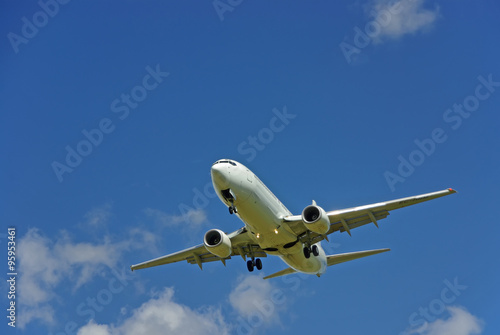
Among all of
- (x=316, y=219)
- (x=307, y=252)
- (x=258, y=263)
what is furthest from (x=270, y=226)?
(x=258, y=263)

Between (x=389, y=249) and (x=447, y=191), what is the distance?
19.2 feet

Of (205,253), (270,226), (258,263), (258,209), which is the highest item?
(205,253)

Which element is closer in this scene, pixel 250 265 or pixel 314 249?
pixel 314 249

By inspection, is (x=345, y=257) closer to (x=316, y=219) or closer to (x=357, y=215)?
(x=357, y=215)

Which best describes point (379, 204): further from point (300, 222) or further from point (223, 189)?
point (223, 189)

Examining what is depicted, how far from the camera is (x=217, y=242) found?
129ft

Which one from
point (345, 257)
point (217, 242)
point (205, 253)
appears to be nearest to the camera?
point (217, 242)

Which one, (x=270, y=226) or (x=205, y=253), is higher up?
(x=205, y=253)

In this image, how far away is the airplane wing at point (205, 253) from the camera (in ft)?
134

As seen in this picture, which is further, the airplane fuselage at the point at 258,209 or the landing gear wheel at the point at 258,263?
the landing gear wheel at the point at 258,263

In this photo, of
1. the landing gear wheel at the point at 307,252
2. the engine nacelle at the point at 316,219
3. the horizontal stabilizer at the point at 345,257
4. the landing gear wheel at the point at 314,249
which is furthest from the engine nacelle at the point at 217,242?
the horizontal stabilizer at the point at 345,257

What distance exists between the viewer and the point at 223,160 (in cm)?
3544

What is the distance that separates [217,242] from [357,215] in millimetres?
8638

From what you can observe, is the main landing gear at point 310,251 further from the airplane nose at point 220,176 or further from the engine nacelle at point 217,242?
the airplane nose at point 220,176
